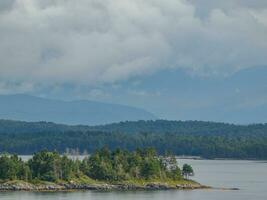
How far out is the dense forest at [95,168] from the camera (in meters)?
130

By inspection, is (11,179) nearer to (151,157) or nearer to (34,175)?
(34,175)

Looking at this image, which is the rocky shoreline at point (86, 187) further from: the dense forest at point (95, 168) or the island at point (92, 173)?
the dense forest at point (95, 168)

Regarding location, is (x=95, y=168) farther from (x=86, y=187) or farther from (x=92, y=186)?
(x=86, y=187)

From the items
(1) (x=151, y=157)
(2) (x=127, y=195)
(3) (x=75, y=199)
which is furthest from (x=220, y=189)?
(3) (x=75, y=199)

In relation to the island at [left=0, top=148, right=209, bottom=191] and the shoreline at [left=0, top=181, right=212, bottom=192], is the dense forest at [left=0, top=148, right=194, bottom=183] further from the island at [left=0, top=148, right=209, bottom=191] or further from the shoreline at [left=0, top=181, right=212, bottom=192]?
the shoreline at [left=0, top=181, right=212, bottom=192]

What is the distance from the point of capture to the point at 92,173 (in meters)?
136

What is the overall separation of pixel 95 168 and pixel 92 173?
90cm

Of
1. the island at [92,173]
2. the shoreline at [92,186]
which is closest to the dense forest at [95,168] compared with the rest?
the island at [92,173]

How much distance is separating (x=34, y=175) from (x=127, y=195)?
1451cm

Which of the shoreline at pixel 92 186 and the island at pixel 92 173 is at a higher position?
the island at pixel 92 173

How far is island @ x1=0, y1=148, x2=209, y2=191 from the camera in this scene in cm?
12912

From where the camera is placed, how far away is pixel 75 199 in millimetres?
119500

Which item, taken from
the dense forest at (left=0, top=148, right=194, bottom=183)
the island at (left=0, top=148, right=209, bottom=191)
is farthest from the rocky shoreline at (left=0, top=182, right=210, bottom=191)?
the dense forest at (left=0, top=148, right=194, bottom=183)

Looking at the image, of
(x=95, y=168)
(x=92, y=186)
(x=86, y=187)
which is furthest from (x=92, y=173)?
(x=86, y=187)
